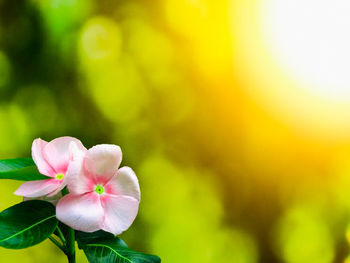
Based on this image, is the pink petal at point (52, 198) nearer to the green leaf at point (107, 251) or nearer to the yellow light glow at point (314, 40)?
the green leaf at point (107, 251)

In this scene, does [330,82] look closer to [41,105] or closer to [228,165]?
[228,165]

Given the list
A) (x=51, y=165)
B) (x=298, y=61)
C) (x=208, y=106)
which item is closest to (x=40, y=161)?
(x=51, y=165)

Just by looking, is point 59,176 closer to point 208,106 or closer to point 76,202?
point 76,202

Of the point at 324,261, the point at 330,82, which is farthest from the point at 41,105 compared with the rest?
the point at 324,261

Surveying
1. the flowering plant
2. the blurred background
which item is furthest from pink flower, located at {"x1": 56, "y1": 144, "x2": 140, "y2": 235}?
the blurred background

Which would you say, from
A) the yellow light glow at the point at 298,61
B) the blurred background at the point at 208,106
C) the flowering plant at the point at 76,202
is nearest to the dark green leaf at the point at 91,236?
the flowering plant at the point at 76,202

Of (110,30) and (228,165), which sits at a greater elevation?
(110,30)
